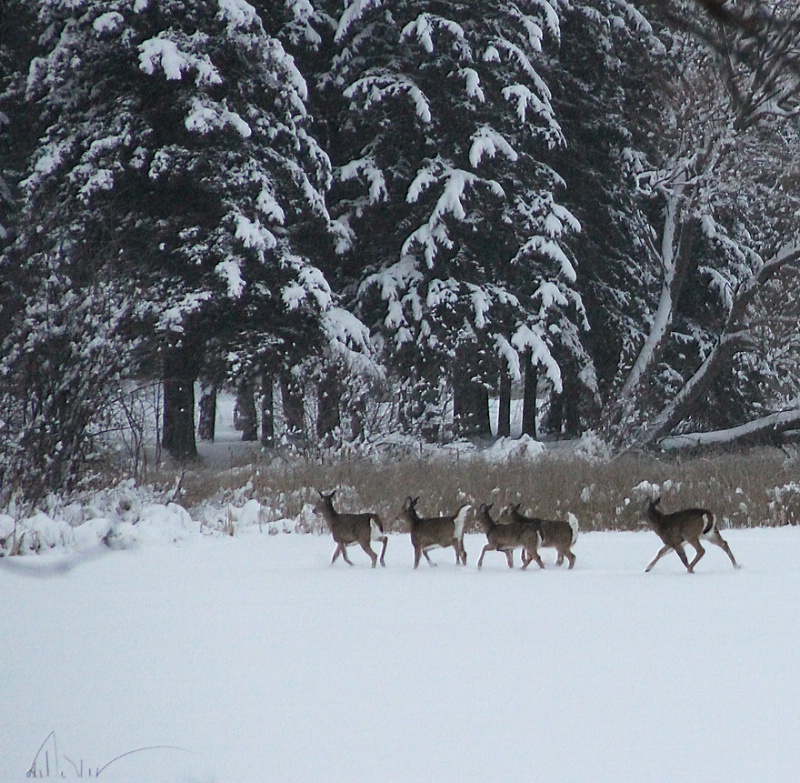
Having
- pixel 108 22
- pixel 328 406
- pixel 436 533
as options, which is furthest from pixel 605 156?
pixel 436 533

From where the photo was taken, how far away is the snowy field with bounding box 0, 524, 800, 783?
3.57m

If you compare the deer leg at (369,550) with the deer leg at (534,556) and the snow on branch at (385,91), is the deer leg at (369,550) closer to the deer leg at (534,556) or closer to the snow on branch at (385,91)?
the deer leg at (534,556)

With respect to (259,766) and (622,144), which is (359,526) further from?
(622,144)

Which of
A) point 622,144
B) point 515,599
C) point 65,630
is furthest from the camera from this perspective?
point 622,144

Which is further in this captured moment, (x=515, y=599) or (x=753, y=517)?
(x=753, y=517)

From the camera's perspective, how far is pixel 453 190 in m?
21.6

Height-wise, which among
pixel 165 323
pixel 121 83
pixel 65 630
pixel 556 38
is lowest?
pixel 65 630

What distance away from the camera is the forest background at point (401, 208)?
18.2m

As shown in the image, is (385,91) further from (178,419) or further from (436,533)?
(436,533)

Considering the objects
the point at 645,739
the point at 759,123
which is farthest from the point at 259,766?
the point at 759,123

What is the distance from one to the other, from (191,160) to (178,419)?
17.1 ft

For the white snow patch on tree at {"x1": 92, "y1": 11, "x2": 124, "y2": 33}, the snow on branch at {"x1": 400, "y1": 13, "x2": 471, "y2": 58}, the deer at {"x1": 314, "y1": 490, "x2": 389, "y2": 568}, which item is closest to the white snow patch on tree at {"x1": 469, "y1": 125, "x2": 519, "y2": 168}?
the snow on branch at {"x1": 400, "y1": 13, "x2": 471, "y2": 58}

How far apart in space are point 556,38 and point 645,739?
21.9 meters

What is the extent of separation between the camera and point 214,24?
18.9 metres
